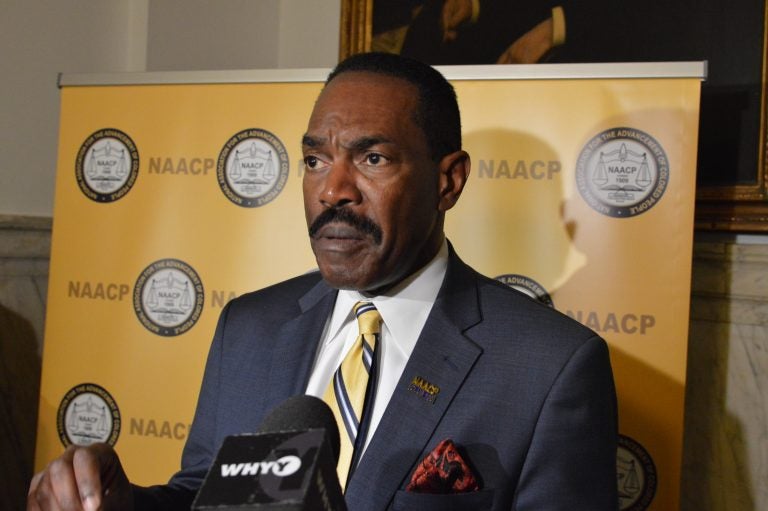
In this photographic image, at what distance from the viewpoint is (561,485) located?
1.30 metres

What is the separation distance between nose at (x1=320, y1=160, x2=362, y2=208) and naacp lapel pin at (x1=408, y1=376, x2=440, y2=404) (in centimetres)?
33

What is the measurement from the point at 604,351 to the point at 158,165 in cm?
171

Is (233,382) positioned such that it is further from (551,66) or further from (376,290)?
(551,66)

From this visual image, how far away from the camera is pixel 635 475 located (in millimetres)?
2229

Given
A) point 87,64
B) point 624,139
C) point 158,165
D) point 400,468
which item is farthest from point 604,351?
point 87,64

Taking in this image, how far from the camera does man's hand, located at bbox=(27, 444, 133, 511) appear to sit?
3.38 ft

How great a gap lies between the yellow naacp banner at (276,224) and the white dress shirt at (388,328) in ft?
2.57

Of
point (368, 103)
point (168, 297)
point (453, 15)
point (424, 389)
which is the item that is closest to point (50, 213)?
point (168, 297)

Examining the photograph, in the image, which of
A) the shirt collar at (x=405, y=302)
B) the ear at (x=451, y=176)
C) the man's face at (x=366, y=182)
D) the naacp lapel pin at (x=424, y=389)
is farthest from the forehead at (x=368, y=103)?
the naacp lapel pin at (x=424, y=389)

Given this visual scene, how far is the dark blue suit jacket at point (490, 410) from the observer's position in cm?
132

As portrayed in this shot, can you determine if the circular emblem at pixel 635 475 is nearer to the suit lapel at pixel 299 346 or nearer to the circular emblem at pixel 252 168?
the suit lapel at pixel 299 346

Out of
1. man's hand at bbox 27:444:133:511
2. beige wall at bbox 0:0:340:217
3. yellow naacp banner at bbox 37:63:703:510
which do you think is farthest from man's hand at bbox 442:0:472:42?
man's hand at bbox 27:444:133:511

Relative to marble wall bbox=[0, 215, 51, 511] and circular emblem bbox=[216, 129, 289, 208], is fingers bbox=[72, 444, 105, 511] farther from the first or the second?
marble wall bbox=[0, 215, 51, 511]

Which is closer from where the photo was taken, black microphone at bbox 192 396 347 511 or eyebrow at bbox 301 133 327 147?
black microphone at bbox 192 396 347 511
